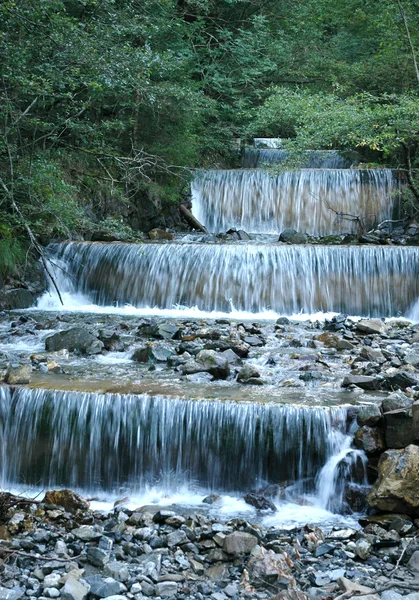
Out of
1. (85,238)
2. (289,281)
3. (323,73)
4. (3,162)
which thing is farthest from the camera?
(323,73)

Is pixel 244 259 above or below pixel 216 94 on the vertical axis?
below

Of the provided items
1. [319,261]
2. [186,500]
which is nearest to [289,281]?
[319,261]

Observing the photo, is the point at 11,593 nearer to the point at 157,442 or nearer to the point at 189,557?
the point at 189,557

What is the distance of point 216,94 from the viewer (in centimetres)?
2181

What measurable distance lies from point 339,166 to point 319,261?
26.8 ft

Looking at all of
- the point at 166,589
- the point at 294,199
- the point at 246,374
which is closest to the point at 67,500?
the point at 166,589

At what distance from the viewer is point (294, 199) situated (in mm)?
18281

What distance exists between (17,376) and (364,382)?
3707 mm

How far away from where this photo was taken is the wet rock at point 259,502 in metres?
6.43

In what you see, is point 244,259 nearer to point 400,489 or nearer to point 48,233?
point 48,233

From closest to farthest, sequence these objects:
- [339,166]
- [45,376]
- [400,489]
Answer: [400,489] → [45,376] → [339,166]

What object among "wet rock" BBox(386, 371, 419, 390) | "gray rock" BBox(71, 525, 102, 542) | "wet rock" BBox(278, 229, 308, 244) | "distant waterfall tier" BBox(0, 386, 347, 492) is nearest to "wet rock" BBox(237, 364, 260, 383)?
"distant waterfall tier" BBox(0, 386, 347, 492)

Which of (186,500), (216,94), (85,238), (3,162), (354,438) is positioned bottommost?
(186,500)

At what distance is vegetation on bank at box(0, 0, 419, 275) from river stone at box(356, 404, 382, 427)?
5853 mm
